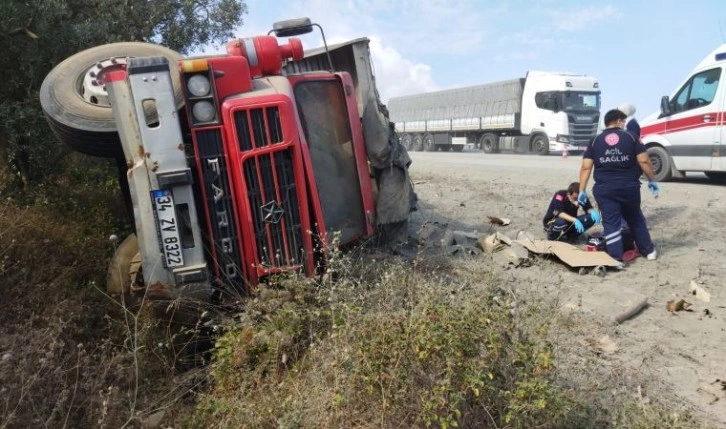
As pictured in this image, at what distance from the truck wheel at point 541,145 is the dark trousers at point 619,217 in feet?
57.5

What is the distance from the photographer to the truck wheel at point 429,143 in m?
30.6

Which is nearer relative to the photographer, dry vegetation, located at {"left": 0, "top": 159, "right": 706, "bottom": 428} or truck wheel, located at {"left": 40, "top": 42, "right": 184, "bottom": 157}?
dry vegetation, located at {"left": 0, "top": 159, "right": 706, "bottom": 428}

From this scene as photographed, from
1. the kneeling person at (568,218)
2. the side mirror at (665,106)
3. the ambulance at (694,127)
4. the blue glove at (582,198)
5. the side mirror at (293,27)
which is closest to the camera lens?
the side mirror at (293,27)

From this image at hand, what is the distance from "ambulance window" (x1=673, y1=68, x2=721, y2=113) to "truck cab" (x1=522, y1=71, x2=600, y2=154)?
11118mm

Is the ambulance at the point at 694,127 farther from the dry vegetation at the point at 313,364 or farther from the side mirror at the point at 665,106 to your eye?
the dry vegetation at the point at 313,364

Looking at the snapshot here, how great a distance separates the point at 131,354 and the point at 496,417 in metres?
1.86

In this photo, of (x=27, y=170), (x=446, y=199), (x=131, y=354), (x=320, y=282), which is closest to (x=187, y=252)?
(x=131, y=354)

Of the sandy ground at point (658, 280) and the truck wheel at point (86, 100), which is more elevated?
the truck wheel at point (86, 100)

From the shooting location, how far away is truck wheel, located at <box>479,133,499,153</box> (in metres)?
26.0

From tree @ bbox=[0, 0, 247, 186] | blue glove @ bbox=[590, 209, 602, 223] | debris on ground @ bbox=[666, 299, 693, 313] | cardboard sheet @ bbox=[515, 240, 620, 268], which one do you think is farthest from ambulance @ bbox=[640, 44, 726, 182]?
tree @ bbox=[0, 0, 247, 186]

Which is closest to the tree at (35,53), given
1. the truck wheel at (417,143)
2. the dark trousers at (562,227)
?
the dark trousers at (562,227)

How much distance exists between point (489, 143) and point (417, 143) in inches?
258

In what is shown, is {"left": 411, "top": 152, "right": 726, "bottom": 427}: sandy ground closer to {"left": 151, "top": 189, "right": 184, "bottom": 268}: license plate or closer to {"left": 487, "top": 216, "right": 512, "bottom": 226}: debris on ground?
A: {"left": 487, "top": 216, "right": 512, "bottom": 226}: debris on ground

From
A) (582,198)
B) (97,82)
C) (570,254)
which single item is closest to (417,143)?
(582,198)
